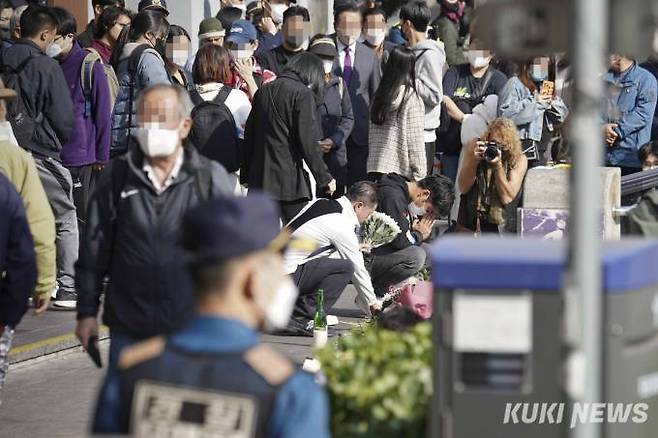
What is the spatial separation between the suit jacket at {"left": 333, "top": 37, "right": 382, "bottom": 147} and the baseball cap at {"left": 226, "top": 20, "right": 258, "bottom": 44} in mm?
979

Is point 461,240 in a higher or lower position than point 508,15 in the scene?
lower

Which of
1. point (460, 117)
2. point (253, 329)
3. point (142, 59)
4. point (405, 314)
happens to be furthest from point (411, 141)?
point (253, 329)

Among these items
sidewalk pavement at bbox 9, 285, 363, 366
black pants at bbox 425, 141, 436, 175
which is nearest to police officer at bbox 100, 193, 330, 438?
sidewalk pavement at bbox 9, 285, 363, 366

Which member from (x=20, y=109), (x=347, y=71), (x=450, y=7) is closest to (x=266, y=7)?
(x=347, y=71)

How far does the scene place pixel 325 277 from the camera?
11.5 metres

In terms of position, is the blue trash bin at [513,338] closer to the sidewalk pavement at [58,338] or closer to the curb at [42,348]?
the sidewalk pavement at [58,338]

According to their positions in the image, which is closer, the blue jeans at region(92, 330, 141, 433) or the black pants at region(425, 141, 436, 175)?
the blue jeans at region(92, 330, 141, 433)

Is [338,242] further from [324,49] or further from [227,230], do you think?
[227,230]

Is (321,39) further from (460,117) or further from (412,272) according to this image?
(412,272)

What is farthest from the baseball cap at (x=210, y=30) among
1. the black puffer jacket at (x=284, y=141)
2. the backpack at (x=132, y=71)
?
the black puffer jacket at (x=284, y=141)

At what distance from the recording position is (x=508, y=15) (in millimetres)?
4156

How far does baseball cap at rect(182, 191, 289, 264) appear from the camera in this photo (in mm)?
3479

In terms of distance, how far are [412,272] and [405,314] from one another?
571 centimetres

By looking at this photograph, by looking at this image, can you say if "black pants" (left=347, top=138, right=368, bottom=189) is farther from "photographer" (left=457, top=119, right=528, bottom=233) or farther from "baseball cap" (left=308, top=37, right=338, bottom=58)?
"photographer" (left=457, top=119, right=528, bottom=233)
